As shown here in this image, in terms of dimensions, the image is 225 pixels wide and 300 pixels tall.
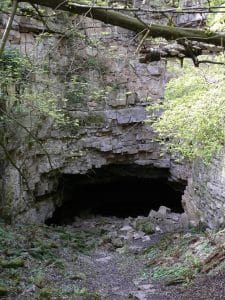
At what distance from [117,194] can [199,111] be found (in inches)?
392

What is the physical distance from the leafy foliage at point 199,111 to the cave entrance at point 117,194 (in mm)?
6053

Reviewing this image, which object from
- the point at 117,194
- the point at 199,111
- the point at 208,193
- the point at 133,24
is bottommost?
the point at 117,194

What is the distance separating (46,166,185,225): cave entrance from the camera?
559 inches

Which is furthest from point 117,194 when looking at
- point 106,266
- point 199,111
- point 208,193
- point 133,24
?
point 133,24

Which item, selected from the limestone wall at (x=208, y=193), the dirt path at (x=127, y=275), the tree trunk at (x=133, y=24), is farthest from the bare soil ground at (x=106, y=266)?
the tree trunk at (x=133, y=24)

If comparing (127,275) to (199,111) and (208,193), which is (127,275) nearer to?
(208,193)

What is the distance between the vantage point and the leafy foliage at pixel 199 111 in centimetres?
662

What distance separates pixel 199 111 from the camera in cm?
670

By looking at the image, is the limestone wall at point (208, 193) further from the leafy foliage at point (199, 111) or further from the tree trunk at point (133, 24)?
the tree trunk at point (133, 24)

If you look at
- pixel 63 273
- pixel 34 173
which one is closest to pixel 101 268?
pixel 63 273

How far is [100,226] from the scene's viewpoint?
1255cm

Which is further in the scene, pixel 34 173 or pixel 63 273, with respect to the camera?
pixel 34 173

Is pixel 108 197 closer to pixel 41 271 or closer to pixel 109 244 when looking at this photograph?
pixel 109 244

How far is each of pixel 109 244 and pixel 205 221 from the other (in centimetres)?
242
